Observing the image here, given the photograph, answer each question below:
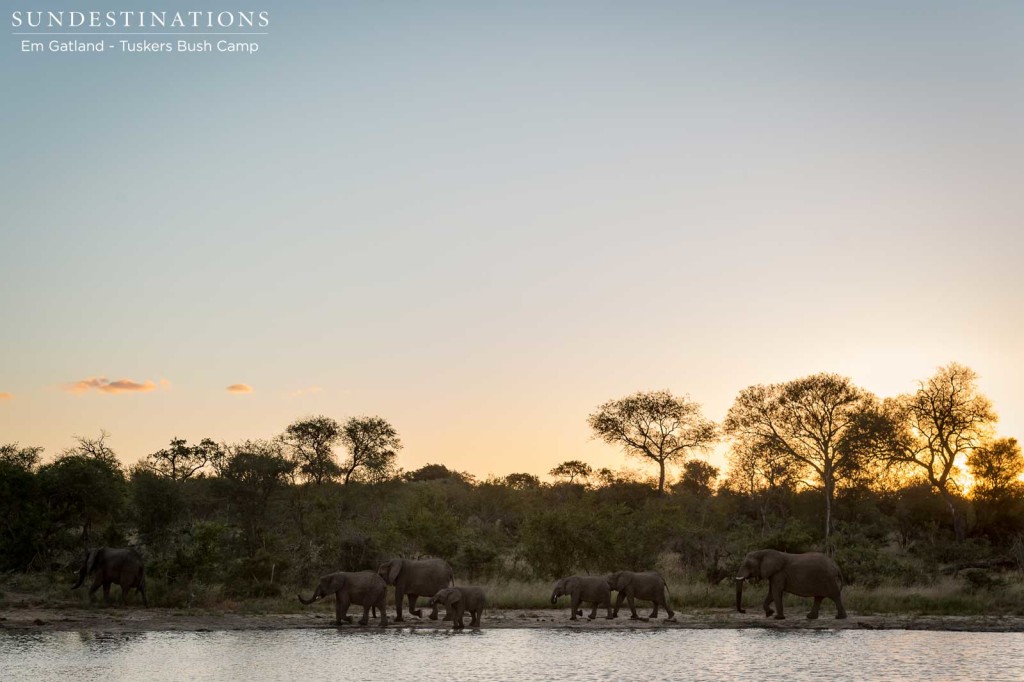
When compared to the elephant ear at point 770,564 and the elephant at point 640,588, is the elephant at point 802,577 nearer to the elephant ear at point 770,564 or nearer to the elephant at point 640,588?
the elephant ear at point 770,564

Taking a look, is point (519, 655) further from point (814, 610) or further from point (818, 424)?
point (818, 424)

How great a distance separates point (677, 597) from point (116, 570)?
1669cm

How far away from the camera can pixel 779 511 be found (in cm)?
6475

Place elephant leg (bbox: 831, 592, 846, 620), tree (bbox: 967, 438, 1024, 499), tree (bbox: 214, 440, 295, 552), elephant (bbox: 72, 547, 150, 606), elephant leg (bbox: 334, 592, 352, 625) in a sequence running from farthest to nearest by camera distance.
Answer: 1. tree (bbox: 967, 438, 1024, 499)
2. tree (bbox: 214, 440, 295, 552)
3. elephant (bbox: 72, 547, 150, 606)
4. elephant leg (bbox: 831, 592, 846, 620)
5. elephant leg (bbox: 334, 592, 352, 625)

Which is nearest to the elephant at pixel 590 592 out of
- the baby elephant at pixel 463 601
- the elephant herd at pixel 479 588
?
the elephant herd at pixel 479 588

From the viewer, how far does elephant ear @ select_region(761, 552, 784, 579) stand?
29.3m

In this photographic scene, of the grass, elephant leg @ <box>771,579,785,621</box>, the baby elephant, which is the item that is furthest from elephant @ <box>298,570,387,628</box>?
elephant leg @ <box>771,579,785,621</box>

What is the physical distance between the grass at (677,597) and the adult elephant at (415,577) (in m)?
2.96

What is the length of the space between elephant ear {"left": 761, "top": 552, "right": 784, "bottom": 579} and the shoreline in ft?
4.10

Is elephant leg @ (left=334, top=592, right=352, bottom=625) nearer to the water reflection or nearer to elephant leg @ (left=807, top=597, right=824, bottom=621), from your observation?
the water reflection

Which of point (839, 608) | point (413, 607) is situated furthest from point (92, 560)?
point (839, 608)

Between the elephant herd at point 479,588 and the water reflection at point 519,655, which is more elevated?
the elephant herd at point 479,588

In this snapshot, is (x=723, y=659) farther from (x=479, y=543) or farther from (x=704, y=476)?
(x=704, y=476)

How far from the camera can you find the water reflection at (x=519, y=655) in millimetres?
18766
